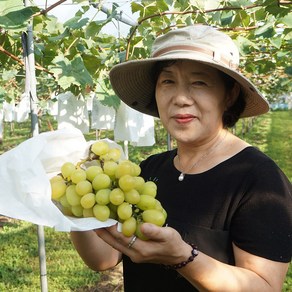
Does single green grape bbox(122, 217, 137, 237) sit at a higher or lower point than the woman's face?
lower

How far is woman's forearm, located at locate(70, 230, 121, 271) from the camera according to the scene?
1.39 metres

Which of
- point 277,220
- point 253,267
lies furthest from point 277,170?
Result: point 253,267

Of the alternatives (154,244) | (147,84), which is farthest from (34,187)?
(147,84)

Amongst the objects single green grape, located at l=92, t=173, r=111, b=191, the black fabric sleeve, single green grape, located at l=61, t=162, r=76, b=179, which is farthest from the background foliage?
the black fabric sleeve

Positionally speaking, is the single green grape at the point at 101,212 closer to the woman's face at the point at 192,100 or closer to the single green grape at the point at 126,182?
the single green grape at the point at 126,182

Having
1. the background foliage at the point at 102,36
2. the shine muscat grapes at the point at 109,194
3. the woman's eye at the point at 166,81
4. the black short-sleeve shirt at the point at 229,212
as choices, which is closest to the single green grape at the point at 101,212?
the shine muscat grapes at the point at 109,194

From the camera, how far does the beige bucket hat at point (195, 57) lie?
4.11ft

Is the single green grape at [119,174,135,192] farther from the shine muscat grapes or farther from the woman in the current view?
the woman

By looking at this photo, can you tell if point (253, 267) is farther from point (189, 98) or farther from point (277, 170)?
point (189, 98)

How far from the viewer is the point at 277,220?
3.79 feet

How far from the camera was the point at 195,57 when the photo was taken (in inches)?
48.3

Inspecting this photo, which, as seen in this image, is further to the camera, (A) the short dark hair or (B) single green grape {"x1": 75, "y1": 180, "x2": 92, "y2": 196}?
(A) the short dark hair

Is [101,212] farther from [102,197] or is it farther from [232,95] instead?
[232,95]

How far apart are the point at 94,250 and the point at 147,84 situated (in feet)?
2.04
